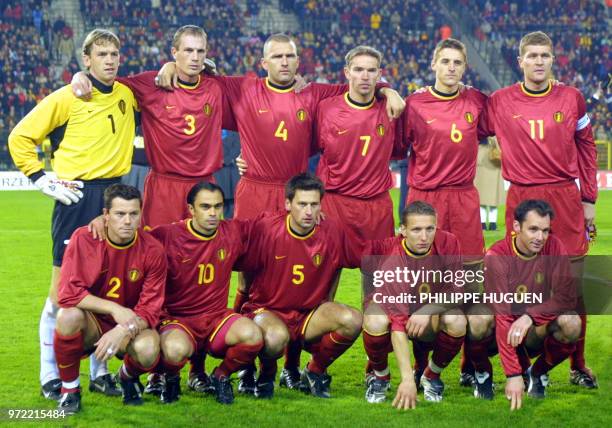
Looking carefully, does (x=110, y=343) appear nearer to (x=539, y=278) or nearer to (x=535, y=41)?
(x=539, y=278)

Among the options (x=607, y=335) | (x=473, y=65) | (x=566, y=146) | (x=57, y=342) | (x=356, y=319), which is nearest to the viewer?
(x=57, y=342)

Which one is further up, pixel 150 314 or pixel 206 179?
pixel 206 179

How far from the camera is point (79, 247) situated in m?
5.22

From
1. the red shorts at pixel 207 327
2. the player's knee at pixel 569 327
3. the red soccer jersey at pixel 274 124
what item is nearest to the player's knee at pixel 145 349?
the red shorts at pixel 207 327

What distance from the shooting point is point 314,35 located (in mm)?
29812

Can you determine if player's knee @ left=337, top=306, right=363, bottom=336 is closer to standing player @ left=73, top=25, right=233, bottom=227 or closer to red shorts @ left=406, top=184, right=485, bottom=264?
red shorts @ left=406, top=184, right=485, bottom=264

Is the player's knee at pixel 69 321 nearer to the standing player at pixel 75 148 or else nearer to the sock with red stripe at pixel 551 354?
the standing player at pixel 75 148

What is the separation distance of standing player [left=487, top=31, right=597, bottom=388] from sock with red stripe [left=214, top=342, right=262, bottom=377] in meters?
1.75

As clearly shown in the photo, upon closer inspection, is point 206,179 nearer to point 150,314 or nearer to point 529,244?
point 150,314

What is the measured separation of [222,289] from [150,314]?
52 centimetres

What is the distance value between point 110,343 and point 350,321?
1297 mm

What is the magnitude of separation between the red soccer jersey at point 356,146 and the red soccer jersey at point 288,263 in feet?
1.86

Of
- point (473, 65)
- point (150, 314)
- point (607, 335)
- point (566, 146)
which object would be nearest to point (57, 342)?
point (150, 314)

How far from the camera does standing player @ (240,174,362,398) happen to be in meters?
5.51
